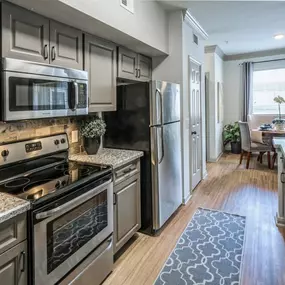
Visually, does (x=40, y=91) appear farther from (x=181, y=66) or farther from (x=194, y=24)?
(x=194, y=24)

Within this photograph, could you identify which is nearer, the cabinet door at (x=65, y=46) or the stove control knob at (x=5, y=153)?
the stove control knob at (x=5, y=153)

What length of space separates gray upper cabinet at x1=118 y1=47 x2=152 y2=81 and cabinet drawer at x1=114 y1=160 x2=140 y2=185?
37.7 inches

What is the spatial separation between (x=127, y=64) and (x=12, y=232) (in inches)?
84.1

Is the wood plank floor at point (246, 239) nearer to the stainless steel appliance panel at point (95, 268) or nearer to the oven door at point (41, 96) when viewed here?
the stainless steel appliance panel at point (95, 268)

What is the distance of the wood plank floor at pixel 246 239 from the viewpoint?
2.11 meters

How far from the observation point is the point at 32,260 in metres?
1.39

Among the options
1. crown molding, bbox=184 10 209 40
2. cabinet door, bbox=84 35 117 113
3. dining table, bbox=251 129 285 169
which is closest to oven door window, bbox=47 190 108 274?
cabinet door, bbox=84 35 117 113

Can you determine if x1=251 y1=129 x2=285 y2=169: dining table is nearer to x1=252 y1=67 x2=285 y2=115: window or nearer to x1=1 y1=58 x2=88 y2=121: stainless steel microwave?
x1=252 y1=67 x2=285 y2=115: window

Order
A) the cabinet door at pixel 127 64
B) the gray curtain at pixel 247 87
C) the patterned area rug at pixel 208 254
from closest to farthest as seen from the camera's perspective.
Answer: the patterned area rug at pixel 208 254 < the cabinet door at pixel 127 64 < the gray curtain at pixel 247 87

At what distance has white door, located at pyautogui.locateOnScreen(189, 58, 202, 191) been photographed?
3.96m

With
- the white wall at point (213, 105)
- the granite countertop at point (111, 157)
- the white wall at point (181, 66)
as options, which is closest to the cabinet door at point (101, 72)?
the granite countertop at point (111, 157)

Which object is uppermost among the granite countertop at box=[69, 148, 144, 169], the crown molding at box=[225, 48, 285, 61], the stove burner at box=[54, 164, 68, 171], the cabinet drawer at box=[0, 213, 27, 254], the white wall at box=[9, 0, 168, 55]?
the crown molding at box=[225, 48, 285, 61]

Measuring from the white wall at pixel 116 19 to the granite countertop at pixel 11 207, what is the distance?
47.5 inches

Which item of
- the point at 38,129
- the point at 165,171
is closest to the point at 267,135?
the point at 165,171
